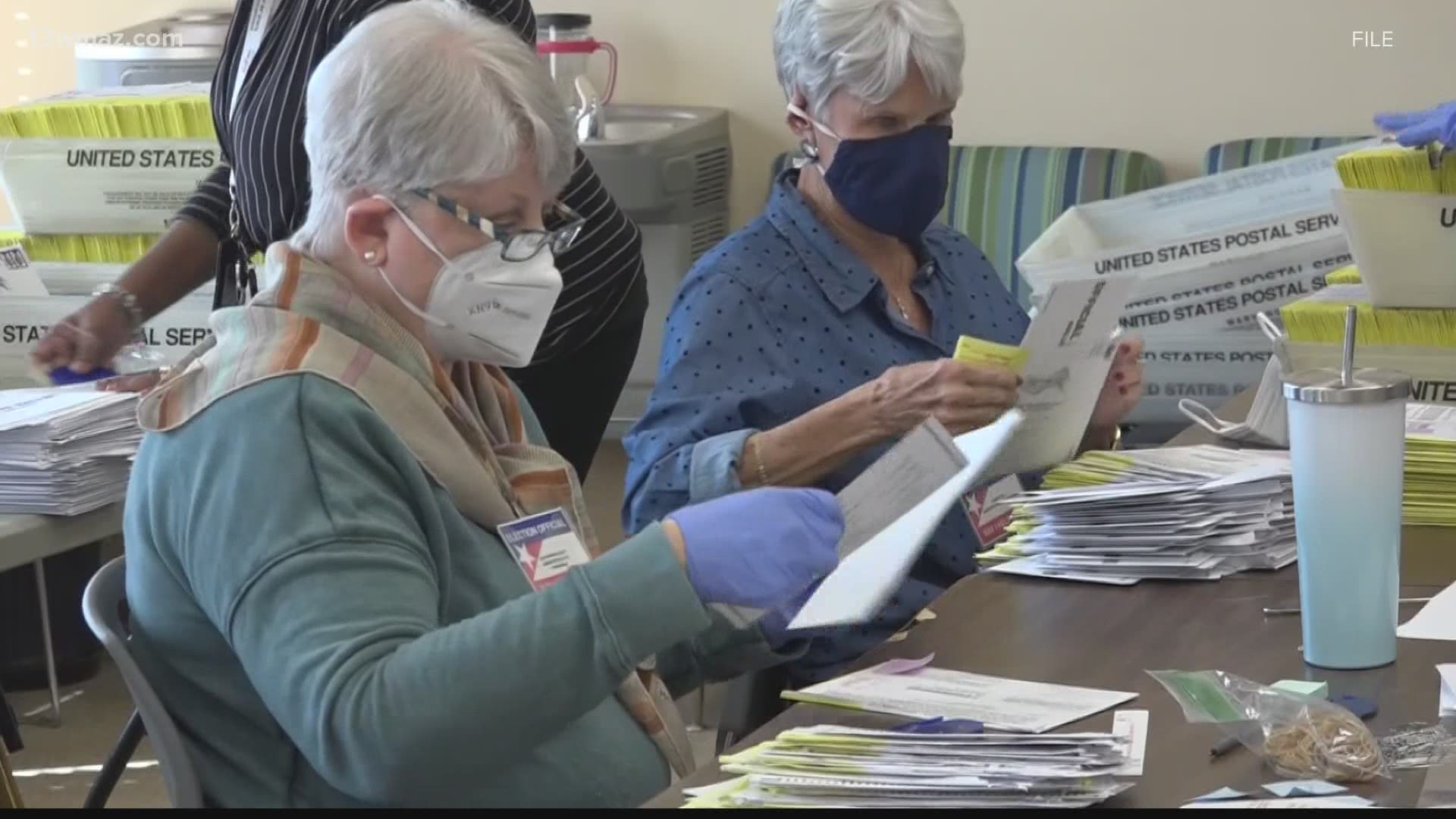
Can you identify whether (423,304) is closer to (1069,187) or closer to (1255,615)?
(1255,615)

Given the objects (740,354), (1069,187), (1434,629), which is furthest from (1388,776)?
Result: (1069,187)

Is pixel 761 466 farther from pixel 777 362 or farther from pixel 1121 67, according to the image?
pixel 1121 67

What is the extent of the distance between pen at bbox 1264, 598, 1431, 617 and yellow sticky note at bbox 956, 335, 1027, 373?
0.41 meters

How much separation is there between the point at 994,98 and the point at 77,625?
2301mm

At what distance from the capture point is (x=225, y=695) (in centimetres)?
148

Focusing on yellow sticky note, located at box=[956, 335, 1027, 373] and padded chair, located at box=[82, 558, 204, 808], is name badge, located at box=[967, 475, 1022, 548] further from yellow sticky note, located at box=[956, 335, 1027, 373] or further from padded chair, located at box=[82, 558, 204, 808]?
padded chair, located at box=[82, 558, 204, 808]

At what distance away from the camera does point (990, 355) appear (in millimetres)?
1990

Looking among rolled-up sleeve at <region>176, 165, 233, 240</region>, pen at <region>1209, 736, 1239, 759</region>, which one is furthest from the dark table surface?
rolled-up sleeve at <region>176, 165, 233, 240</region>

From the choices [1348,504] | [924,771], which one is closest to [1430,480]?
[1348,504]

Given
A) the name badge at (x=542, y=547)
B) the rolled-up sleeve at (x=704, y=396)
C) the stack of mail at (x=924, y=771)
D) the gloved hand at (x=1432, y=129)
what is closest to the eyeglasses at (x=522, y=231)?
the name badge at (x=542, y=547)

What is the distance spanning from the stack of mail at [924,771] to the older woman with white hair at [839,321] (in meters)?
0.74

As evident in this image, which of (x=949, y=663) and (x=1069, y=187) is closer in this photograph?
(x=949, y=663)

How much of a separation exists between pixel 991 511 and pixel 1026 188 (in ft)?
6.86

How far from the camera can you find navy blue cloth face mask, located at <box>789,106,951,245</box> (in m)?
2.20
